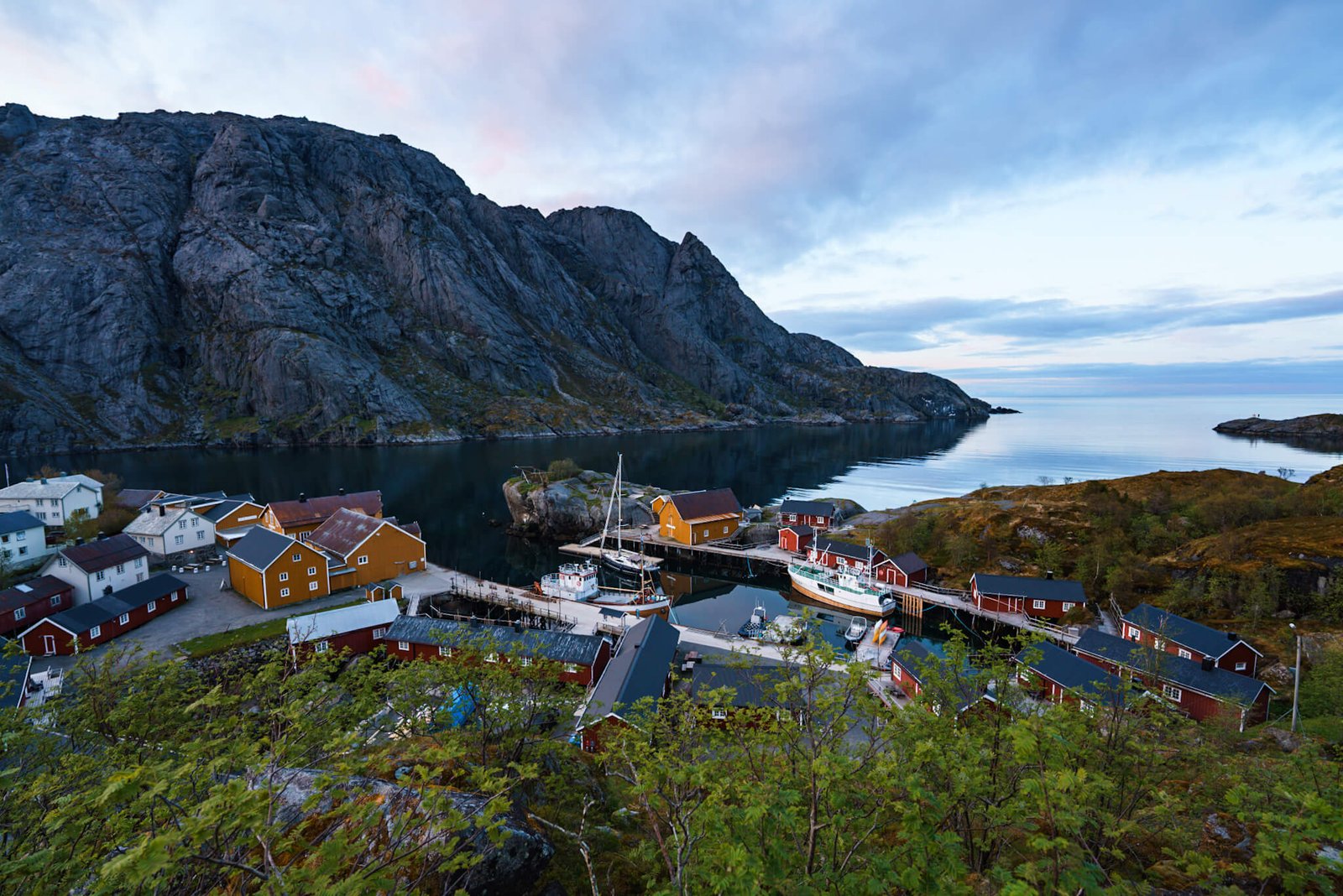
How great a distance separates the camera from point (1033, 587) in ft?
147

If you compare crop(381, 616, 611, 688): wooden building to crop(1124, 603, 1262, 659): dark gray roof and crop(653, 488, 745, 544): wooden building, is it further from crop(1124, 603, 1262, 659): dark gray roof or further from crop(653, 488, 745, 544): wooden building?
crop(653, 488, 745, 544): wooden building

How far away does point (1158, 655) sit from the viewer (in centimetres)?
1550

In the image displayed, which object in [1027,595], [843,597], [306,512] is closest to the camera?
[1027,595]

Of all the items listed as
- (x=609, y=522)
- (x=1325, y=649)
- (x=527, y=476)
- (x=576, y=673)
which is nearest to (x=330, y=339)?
(x=527, y=476)

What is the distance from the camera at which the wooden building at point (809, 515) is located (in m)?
68.2

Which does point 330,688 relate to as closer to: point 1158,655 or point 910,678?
point 1158,655

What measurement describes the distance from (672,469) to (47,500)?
9608 cm

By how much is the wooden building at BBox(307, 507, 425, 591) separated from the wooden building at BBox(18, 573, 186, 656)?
33.8 ft

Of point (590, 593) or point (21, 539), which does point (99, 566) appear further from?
point (590, 593)

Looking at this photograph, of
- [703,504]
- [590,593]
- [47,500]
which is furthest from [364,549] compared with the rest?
[47,500]

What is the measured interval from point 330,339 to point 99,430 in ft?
208

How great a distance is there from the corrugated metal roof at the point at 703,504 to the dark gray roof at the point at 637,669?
112 ft

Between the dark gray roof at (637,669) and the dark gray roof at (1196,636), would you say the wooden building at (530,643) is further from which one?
the dark gray roof at (1196,636)

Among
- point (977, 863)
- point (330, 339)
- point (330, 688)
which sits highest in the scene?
point (330, 339)
